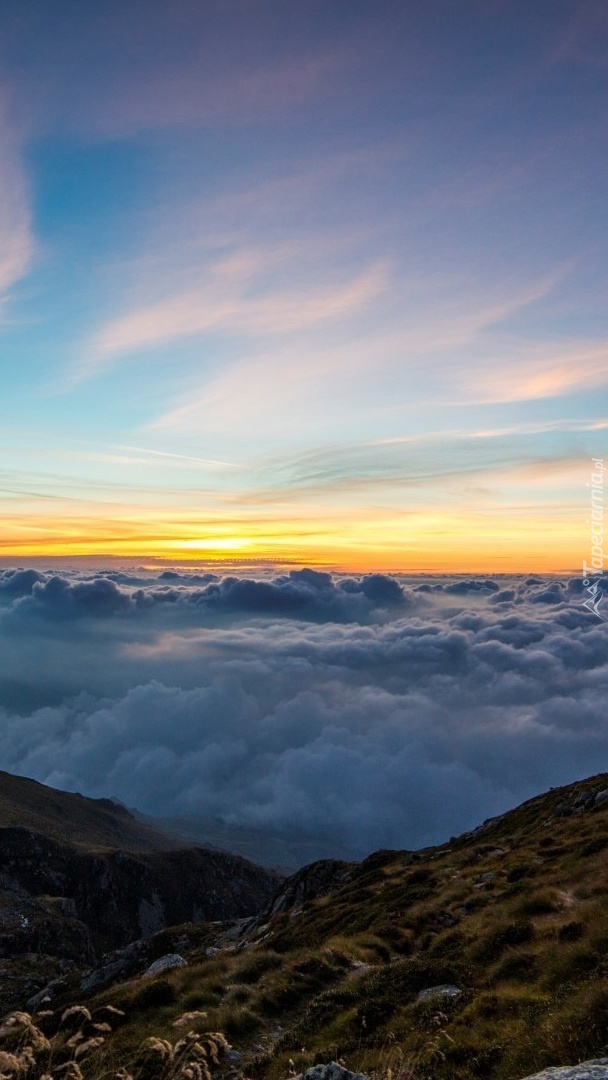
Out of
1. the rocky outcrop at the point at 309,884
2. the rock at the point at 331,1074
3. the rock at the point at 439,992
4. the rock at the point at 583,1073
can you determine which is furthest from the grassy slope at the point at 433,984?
the rocky outcrop at the point at 309,884

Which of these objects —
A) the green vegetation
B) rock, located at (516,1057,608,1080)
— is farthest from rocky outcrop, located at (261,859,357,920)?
rock, located at (516,1057,608,1080)

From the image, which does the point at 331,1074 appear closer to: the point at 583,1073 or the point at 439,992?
the point at 583,1073

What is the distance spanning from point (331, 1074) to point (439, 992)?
27.9 ft

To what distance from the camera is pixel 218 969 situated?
2030 centimetres

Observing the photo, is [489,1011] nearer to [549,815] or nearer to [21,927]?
[549,815]

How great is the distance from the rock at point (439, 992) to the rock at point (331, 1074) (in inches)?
279

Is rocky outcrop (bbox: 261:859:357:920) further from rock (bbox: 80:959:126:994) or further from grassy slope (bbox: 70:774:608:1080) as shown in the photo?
grassy slope (bbox: 70:774:608:1080)

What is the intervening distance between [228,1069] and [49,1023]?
2058cm

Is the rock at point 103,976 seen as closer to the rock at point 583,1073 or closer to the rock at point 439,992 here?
the rock at point 439,992

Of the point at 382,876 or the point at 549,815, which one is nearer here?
the point at 382,876

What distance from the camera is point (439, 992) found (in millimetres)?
Result: 14781

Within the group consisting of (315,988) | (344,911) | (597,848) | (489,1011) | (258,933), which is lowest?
(258,933)

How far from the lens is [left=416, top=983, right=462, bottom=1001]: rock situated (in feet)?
46.3

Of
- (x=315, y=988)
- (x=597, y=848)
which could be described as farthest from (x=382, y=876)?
(x=315, y=988)
